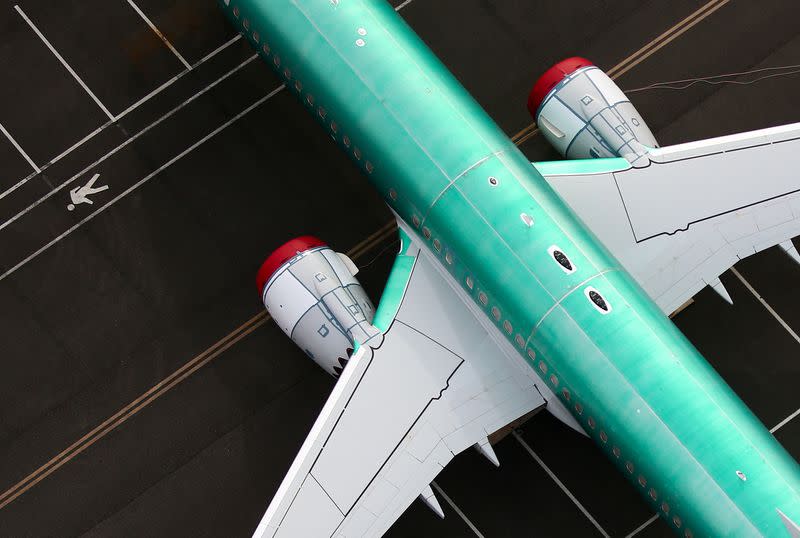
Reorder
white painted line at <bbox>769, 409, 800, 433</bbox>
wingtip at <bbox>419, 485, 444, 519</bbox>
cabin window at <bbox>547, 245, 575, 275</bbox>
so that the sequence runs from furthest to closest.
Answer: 1. white painted line at <bbox>769, 409, 800, 433</bbox>
2. wingtip at <bbox>419, 485, 444, 519</bbox>
3. cabin window at <bbox>547, 245, 575, 275</bbox>

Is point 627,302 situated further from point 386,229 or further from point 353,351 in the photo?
point 386,229

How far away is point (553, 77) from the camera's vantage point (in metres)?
27.8

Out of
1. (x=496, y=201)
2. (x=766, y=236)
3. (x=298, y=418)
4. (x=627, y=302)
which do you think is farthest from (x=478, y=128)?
(x=298, y=418)

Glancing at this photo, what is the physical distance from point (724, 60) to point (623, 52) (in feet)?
9.42

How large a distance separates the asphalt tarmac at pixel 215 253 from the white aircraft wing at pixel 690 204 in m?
3.36

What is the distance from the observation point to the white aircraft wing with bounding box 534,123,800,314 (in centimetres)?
2586

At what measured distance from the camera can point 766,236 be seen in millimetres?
25812

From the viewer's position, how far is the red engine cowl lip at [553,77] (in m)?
27.7

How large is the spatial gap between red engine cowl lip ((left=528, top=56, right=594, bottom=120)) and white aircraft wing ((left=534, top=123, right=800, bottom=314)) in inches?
91.3

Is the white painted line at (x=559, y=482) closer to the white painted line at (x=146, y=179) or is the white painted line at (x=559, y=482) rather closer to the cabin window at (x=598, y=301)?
the cabin window at (x=598, y=301)

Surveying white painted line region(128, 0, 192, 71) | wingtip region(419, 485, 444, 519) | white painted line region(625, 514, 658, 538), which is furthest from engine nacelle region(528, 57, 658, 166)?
white painted line region(128, 0, 192, 71)

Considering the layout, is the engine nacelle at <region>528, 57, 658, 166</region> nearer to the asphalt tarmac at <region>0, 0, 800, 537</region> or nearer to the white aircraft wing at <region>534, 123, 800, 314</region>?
the white aircraft wing at <region>534, 123, 800, 314</region>

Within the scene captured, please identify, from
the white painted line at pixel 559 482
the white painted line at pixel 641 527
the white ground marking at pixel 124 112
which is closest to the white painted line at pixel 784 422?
the white painted line at pixel 641 527

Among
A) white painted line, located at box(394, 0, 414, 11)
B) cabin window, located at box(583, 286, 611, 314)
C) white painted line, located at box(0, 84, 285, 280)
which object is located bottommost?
cabin window, located at box(583, 286, 611, 314)
